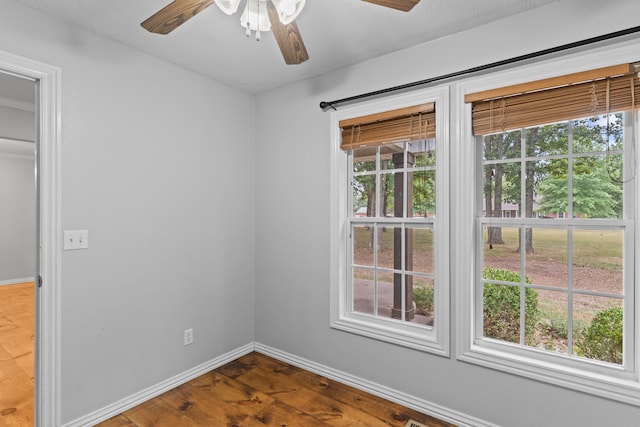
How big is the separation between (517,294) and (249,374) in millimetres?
2062

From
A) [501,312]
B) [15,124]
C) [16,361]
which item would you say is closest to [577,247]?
[501,312]

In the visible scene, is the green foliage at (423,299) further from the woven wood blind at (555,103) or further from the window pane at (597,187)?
the woven wood blind at (555,103)

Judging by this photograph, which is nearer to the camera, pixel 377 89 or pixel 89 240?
pixel 89 240

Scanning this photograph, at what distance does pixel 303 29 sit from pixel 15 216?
686 cm

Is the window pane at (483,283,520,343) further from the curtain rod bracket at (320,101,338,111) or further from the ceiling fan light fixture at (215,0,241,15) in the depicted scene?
the ceiling fan light fixture at (215,0,241,15)

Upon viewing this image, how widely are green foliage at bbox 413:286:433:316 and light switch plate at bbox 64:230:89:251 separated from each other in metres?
2.20

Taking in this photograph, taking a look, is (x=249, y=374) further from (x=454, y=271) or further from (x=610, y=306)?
(x=610, y=306)

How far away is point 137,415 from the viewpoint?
2148 mm

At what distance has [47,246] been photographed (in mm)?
1877

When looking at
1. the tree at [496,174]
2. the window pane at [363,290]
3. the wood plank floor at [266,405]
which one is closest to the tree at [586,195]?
the tree at [496,174]

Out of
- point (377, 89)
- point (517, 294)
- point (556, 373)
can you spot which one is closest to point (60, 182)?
point (377, 89)

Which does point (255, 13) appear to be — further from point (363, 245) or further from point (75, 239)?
point (363, 245)

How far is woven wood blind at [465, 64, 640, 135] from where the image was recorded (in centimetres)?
161

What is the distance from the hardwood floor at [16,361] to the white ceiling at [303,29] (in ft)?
8.04
